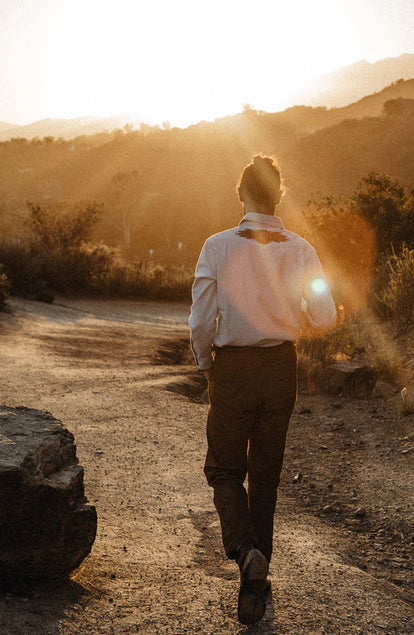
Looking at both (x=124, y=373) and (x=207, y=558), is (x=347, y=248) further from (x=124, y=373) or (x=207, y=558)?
(x=207, y=558)

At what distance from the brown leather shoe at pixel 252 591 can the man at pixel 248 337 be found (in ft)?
0.24

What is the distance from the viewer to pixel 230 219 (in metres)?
52.1

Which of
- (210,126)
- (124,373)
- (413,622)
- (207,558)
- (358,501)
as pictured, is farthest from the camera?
(210,126)

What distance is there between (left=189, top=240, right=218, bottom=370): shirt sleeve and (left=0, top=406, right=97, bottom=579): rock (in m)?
0.91

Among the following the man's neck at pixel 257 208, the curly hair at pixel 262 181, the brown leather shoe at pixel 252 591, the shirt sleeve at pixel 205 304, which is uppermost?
the curly hair at pixel 262 181

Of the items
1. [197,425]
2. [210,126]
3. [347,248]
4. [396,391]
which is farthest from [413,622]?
[210,126]

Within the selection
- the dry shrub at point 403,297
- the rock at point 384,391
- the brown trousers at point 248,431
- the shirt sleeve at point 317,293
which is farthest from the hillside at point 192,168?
the brown trousers at point 248,431

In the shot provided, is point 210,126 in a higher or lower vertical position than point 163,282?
higher

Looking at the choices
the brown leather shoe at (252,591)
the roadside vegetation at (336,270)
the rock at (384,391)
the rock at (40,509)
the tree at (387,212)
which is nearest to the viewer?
the brown leather shoe at (252,591)

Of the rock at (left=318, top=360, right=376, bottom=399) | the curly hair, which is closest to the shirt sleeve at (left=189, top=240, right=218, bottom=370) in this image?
the curly hair

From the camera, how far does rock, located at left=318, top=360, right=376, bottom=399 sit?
7629 mm

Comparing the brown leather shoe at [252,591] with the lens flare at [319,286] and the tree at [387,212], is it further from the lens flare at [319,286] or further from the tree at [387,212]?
the tree at [387,212]

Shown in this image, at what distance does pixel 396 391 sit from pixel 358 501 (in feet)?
9.27

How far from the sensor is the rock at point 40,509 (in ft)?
8.66
